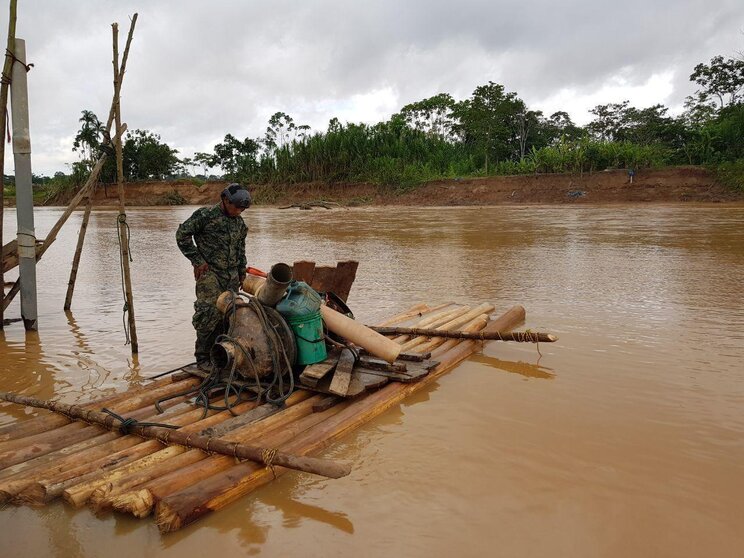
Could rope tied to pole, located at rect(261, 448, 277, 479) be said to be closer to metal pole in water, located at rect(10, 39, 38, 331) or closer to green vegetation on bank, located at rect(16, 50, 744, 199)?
metal pole in water, located at rect(10, 39, 38, 331)

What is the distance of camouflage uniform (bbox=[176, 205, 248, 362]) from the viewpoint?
14.0ft

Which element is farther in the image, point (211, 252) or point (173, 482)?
point (211, 252)

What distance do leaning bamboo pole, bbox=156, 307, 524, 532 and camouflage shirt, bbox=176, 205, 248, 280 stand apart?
1.59 meters

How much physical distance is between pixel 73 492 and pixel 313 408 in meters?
1.41

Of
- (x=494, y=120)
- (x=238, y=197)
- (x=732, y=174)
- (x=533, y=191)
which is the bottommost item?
(x=238, y=197)

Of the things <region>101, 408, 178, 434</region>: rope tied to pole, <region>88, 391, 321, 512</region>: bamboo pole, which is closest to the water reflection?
<region>88, 391, 321, 512</region>: bamboo pole

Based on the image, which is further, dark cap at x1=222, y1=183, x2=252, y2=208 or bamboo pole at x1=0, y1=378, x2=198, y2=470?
dark cap at x1=222, y1=183, x2=252, y2=208

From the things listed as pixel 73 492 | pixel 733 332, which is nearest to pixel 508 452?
pixel 73 492

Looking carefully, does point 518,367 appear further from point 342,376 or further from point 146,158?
point 146,158

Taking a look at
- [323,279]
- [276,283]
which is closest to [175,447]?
[276,283]

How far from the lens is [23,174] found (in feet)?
19.5

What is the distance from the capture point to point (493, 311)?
22.0 feet

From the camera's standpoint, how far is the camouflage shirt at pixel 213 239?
426 cm

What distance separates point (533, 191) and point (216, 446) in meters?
29.7
